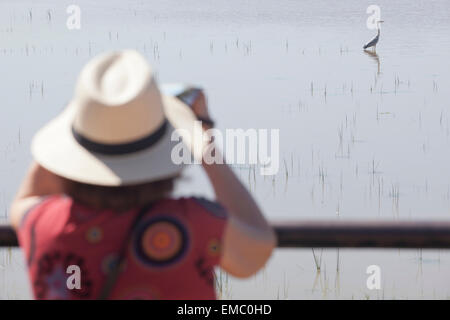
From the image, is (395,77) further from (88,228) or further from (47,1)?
(88,228)

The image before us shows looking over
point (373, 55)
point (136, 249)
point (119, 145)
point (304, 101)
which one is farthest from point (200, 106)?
point (373, 55)

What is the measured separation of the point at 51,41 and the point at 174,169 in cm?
1157

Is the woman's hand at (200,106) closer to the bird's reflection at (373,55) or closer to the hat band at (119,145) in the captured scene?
the hat band at (119,145)

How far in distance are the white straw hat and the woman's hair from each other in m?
0.02

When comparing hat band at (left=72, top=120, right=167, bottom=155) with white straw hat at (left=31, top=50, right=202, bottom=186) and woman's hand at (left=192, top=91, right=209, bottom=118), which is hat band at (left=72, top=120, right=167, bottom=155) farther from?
woman's hand at (left=192, top=91, right=209, bottom=118)

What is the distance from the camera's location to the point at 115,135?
216 centimetres

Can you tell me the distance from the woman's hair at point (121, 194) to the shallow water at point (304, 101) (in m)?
0.08

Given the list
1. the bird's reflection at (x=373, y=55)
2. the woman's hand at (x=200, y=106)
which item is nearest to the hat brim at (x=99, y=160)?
the woman's hand at (x=200, y=106)

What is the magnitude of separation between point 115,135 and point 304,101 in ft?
27.2

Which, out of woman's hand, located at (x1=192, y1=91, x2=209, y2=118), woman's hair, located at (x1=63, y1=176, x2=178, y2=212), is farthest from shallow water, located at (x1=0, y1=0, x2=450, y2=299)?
woman's hand, located at (x1=192, y1=91, x2=209, y2=118)

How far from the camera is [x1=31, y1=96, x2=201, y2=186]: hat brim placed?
2.11m

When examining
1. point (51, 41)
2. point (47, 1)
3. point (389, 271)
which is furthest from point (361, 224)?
point (47, 1)

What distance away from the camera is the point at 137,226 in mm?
2109

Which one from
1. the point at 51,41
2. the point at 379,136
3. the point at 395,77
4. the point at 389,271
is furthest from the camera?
the point at 51,41
